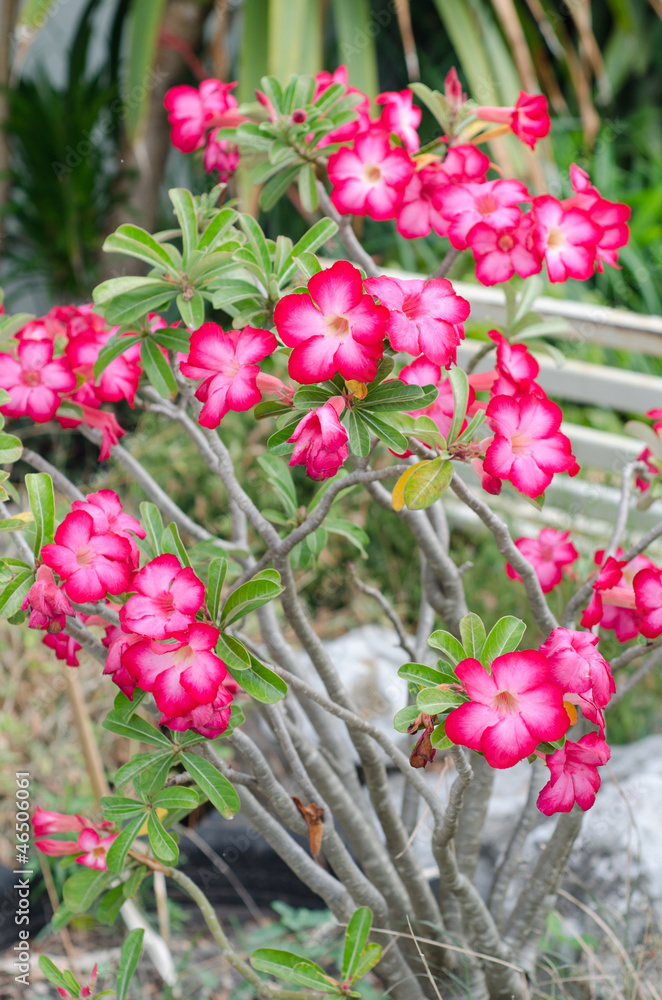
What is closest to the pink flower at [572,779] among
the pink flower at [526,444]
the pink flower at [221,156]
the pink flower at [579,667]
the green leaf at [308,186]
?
the pink flower at [579,667]

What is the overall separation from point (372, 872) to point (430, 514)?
392mm

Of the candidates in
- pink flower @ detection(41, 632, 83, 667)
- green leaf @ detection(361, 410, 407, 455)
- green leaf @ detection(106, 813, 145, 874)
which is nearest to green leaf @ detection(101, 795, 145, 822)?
green leaf @ detection(106, 813, 145, 874)

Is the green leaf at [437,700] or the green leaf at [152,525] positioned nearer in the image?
the green leaf at [437,700]

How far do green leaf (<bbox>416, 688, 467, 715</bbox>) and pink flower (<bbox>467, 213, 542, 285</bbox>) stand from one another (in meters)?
0.33

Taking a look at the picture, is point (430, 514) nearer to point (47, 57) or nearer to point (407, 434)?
point (407, 434)

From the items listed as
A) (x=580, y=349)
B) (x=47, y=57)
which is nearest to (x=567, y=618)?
(x=580, y=349)

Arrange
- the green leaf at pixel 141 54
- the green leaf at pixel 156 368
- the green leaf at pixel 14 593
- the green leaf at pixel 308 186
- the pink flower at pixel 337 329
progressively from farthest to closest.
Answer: the green leaf at pixel 141 54
the green leaf at pixel 308 186
the green leaf at pixel 156 368
the green leaf at pixel 14 593
the pink flower at pixel 337 329

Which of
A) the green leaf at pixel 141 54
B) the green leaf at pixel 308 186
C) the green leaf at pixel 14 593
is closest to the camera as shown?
the green leaf at pixel 14 593

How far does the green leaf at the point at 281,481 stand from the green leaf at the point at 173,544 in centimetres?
15

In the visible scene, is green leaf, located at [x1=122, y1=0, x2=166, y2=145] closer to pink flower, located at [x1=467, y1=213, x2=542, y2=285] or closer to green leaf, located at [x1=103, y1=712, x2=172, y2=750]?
pink flower, located at [x1=467, y1=213, x2=542, y2=285]

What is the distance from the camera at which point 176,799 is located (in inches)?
24.1

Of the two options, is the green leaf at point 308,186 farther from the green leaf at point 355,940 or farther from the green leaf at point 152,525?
the green leaf at point 355,940

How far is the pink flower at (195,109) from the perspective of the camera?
0.84m

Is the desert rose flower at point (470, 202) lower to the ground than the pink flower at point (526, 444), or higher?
higher
